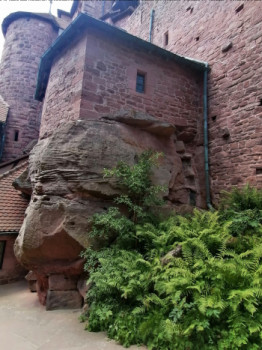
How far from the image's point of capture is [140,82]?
8805 mm

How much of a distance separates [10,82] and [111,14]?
31.7 ft

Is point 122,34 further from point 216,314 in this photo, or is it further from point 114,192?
point 216,314

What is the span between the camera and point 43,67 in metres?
9.96

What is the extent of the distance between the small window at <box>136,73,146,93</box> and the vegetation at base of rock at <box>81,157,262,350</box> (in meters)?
4.69

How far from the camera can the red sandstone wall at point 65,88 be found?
25.0 ft

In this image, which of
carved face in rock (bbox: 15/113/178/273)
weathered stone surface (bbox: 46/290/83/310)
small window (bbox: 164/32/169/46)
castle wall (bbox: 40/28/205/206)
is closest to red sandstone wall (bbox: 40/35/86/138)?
castle wall (bbox: 40/28/205/206)

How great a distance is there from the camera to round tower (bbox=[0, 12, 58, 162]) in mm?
16062

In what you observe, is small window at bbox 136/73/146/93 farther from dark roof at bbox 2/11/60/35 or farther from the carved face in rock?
dark roof at bbox 2/11/60/35

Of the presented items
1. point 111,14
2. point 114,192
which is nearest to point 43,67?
point 114,192

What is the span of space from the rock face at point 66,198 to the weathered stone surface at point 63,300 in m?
0.02

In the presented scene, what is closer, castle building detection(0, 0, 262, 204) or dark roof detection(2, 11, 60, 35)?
castle building detection(0, 0, 262, 204)

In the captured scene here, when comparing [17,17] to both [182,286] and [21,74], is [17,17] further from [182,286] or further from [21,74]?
[182,286]

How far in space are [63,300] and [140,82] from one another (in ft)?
23.0

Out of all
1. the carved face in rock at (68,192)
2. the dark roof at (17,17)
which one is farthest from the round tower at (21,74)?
the carved face in rock at (68,192)
